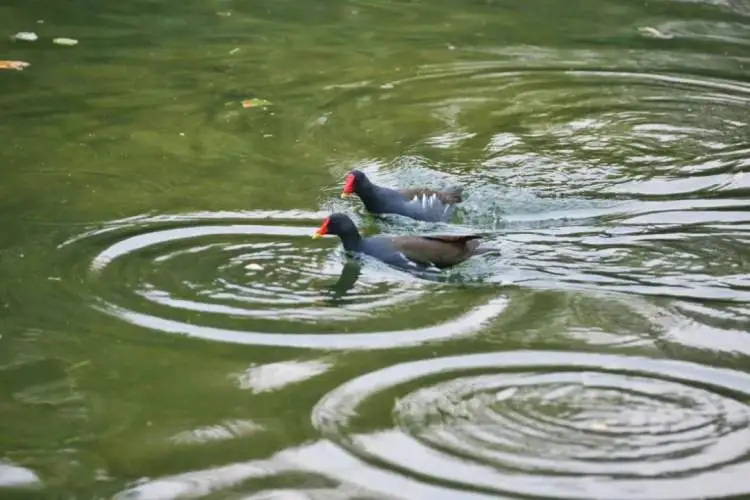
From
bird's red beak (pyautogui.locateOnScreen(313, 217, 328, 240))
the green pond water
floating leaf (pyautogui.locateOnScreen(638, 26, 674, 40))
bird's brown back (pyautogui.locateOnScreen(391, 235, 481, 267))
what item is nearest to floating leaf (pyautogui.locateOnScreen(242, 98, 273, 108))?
the green pond water

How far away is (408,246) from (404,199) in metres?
1.06

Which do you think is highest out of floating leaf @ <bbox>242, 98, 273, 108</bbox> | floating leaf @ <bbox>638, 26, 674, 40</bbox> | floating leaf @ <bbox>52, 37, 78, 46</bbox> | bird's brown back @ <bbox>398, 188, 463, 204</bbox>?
floating leaf @ <bbox>638, 26, 674, 40</bbox>

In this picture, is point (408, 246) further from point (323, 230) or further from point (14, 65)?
point (14, 65)

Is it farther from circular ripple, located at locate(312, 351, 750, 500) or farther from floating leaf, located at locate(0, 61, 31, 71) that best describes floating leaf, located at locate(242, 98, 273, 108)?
circular ripple, located at locate(312, 351, 750, 500)

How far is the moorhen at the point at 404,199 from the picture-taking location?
8102 mm

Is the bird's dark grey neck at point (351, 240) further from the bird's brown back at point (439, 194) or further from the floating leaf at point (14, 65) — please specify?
the floating leaf at point (14, 65)

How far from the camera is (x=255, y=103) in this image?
10.3 meters

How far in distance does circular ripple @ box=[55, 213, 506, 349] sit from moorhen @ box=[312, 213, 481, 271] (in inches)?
4.2

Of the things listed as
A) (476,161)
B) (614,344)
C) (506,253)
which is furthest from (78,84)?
(614,344)

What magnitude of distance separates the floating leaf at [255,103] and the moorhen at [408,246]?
10.2 ft

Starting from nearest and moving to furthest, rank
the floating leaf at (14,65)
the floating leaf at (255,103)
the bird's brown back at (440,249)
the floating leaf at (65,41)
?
the bird's brown back at (440,249) → the floating leaf at (255,103) → the floating leaf at (14,65) → the floating leaf at (65,41)

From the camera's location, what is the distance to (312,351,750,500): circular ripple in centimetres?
489

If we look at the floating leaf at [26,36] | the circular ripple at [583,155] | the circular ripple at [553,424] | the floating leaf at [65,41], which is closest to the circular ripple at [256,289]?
the circular ripple at [553,424]

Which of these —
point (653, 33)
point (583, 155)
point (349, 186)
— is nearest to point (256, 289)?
point (349, 186)
